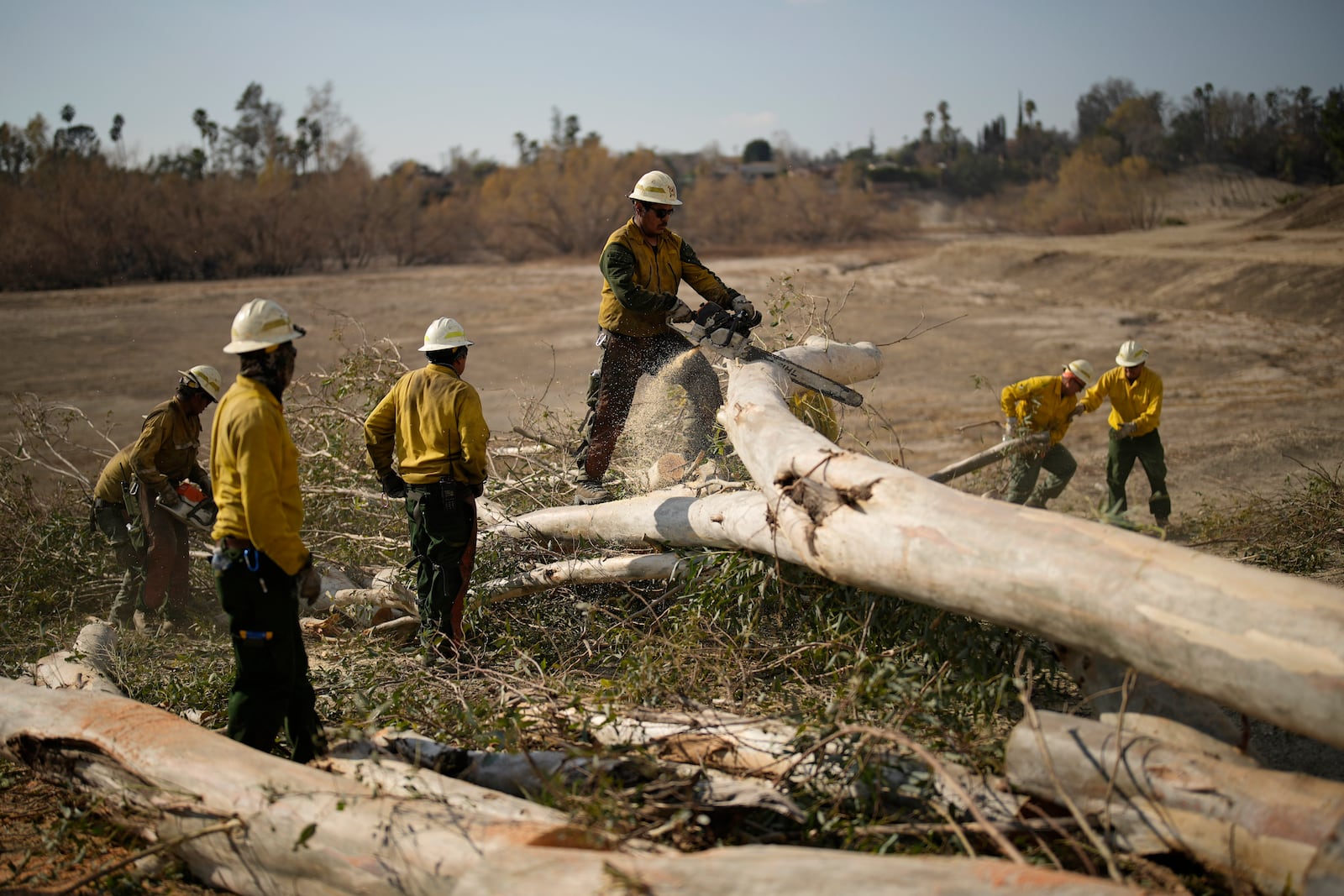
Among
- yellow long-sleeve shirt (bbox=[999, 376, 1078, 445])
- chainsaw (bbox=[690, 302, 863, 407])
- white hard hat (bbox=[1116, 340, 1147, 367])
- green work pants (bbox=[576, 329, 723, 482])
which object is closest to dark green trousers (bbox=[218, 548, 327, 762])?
green work pants (bbox=[576, 329, 723, 482])

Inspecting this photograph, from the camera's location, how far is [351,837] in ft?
9.21

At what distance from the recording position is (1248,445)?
9086mm

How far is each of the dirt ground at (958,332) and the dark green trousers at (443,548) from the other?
2.69 m

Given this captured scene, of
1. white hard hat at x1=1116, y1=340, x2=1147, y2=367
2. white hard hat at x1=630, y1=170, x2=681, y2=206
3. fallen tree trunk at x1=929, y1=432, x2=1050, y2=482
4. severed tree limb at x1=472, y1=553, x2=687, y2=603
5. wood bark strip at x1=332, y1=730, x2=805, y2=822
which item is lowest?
wood bark strip at x1=332, y1=730, x2=805, y2=822

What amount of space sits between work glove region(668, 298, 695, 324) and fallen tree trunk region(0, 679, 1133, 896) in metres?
3.02

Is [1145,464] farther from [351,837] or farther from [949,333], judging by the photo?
[949,333]

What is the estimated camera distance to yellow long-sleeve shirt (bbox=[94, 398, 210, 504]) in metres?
5.54

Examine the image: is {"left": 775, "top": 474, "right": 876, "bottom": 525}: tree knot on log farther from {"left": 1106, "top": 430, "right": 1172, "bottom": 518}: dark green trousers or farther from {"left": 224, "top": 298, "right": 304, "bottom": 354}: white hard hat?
{"left": 1106, "top": 430, "right": 1172, "bottom": 518}: dark green trousers

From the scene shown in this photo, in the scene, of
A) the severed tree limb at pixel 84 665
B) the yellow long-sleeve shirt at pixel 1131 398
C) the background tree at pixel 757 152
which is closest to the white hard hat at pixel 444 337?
the severed tree limb at pixel 84 665

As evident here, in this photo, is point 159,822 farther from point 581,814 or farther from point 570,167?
point 570,167

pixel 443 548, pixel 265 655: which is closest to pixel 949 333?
pixel 443 548

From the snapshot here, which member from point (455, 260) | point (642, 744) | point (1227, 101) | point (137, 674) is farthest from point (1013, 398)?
point (1227, 101)

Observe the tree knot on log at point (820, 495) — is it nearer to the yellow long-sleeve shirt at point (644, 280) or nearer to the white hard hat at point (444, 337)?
the white hard hat at point (444, 337)

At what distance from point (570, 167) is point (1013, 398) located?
88.6ft
